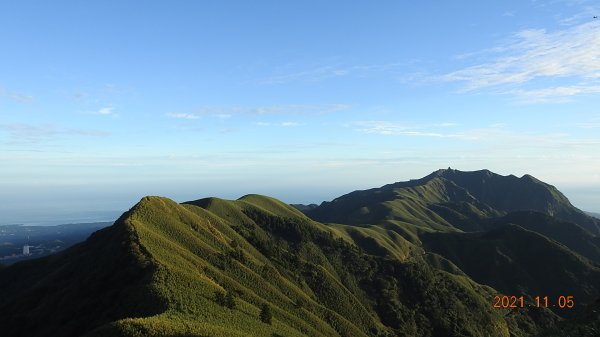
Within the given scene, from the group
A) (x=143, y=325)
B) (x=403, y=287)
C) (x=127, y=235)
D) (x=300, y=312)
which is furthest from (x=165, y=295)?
(x=403, y=287)

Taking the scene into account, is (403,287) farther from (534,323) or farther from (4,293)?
(4,293)

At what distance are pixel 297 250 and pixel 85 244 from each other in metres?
76.3

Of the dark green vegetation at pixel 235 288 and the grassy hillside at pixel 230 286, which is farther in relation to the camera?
the grassy hillside at pixel 230 286
